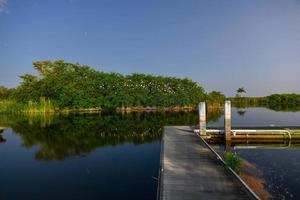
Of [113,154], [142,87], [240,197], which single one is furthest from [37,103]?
[240,197]

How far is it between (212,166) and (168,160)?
2.25 metres

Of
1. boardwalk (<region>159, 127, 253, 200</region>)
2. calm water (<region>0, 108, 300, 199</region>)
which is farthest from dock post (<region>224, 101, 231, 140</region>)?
boardwalk (<region>159, 127, 253, 200</region>)

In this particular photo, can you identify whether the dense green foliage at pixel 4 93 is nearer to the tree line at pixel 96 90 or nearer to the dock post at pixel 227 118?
the tree line at pixel 96 90

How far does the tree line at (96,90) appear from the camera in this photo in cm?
7381

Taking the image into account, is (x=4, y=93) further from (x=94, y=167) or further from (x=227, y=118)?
(x=227, y=118)

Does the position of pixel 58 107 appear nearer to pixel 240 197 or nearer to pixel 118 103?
pixel 118 103

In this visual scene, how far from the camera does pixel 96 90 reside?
252 feet

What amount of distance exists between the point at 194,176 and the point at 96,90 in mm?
66640

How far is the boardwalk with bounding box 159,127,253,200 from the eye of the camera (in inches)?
391

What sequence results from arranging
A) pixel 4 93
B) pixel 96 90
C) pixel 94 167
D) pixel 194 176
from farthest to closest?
pixel 4 93 < pixel 96 90 < pixel 94 167 < pixel 194 176

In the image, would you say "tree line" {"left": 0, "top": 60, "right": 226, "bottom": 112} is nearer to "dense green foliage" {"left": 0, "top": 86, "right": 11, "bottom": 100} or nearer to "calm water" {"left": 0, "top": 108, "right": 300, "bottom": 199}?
"dense green foliage" {"left": 0, "top": 86, "right": 11, "bottom": 100}

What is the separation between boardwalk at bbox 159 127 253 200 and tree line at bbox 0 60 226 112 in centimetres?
5843

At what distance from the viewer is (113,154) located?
22094 mm

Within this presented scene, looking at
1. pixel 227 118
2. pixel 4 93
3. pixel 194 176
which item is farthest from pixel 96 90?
pixel 194 176
